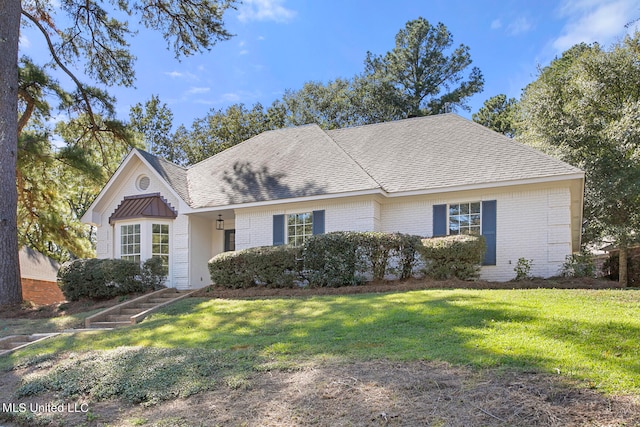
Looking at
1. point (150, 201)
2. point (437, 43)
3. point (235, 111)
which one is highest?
point (437, 43)

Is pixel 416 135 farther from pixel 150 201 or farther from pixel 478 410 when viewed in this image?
pixel 478 410

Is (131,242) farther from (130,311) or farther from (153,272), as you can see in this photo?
(130,311)

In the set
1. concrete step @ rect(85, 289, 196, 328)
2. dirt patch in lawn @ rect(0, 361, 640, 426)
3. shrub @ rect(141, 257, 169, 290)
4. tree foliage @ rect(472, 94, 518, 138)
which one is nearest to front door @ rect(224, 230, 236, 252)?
shrub @ rect(141, 257, 169, 290)

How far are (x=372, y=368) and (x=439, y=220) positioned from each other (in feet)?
29.6

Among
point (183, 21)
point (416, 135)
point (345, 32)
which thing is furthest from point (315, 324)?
point (345, 32)

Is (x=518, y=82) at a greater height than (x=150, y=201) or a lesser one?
greater

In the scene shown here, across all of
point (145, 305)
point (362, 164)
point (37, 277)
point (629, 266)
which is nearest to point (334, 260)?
point (362, 164)

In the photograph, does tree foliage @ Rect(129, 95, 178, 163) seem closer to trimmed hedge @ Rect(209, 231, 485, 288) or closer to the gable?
the gable

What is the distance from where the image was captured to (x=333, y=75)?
35125mm

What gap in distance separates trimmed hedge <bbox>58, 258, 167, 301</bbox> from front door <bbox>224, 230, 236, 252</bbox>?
3.07 metres

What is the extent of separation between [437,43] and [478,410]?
34689 mm

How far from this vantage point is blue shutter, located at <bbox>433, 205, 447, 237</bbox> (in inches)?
539

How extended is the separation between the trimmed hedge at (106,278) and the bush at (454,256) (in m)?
8.11

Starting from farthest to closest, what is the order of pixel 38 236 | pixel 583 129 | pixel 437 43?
pixel 437 43 < pixel 38 236 < pixel 583 129
